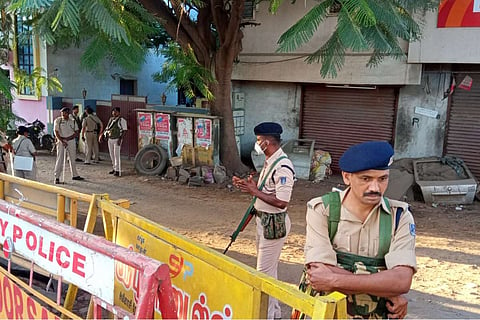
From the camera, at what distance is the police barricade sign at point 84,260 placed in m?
1.83

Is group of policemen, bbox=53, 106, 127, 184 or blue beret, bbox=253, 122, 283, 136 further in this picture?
group of policemen, bbox=53, 106, 127, 184

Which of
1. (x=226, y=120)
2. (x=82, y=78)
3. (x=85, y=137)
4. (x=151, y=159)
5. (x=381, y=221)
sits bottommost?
(x=151, y=159)

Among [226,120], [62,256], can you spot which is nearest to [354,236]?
[62,256]

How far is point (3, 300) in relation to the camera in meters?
2.89

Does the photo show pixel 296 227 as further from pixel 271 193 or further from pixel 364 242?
pixel 364 242

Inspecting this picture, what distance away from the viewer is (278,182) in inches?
149

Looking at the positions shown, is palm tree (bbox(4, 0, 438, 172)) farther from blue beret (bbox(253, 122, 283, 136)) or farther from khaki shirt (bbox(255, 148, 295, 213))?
khaki shirt (bbox(255, 148, 295, 213))

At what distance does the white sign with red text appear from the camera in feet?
6.84

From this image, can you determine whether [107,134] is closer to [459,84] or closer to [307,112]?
[307,112]

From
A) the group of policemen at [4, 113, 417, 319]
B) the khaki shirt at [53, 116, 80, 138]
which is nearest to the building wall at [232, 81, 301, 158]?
the khaki shirt at [53, 116, 80, 138]

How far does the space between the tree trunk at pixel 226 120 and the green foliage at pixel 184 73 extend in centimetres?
61

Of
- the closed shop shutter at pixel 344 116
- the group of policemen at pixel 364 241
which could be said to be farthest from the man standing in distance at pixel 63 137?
the group of policemen at pixel 364 241

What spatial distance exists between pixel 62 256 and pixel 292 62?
33.2ft

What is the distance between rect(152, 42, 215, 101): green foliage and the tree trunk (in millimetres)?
611
